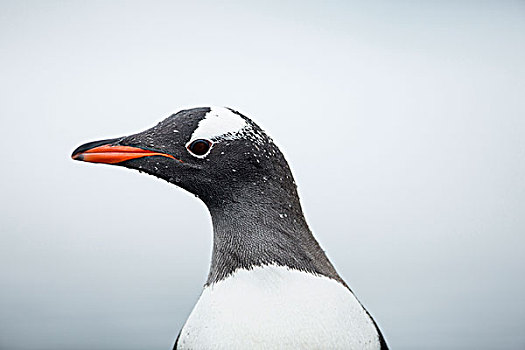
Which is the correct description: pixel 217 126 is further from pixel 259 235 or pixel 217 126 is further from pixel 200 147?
pixel 259 235

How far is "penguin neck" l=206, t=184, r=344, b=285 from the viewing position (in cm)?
111

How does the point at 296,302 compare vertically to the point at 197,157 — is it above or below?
below

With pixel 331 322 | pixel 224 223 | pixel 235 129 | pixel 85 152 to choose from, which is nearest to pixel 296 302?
pixel 331 322

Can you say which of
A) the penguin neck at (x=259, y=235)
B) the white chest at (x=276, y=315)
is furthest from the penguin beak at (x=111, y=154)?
the white chest at (x=276, y=315)

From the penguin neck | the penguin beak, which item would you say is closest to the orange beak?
the penguin beak

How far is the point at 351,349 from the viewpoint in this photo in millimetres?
1089

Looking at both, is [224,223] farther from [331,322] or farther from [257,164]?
[331,322]

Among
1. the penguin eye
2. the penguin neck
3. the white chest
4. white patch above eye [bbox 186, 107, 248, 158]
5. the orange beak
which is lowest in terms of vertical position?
the white chest

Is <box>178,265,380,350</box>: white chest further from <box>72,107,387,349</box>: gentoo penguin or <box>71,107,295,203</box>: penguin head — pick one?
<box>71,107,295,203</box>: penguin head

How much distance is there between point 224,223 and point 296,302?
174mm

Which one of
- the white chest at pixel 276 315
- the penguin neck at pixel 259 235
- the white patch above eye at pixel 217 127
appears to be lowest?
the white chest at pixel 276 315

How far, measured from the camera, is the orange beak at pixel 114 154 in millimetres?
1128

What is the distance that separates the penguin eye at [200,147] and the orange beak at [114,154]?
0.03 m

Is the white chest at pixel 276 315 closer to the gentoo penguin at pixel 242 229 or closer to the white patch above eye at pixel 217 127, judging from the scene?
the gentoo penguin at pixel 242 229
